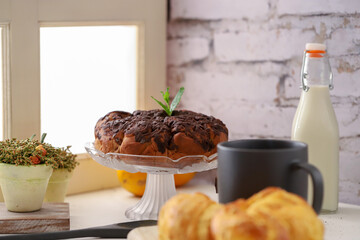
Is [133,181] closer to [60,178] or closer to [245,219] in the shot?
[60,178]

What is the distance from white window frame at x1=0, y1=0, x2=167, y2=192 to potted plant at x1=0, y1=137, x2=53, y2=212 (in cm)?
16

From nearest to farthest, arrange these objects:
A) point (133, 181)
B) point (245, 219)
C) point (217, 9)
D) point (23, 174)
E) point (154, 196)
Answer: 1. point (245, 219)
2. point (23, 174)
3. point (154, 196)
4. point (133, 181)
5. point (217, 9)

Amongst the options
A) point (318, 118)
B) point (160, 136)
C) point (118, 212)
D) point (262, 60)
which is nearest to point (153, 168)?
point (160, 136)

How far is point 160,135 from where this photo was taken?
3.05 ft

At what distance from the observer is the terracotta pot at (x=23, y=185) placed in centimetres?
92

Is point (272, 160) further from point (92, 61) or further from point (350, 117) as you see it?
point (92, 61)

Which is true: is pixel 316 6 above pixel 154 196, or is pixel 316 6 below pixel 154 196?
above

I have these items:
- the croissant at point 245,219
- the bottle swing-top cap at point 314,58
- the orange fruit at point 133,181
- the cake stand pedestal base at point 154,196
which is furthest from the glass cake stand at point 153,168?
the croissant at point 245,219

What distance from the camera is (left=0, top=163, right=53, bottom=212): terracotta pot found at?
0.92m

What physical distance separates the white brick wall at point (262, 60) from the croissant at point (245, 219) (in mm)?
579

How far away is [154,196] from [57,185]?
7.5 inches

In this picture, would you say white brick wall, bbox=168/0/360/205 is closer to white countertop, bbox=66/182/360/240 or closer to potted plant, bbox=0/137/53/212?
white countertop, bbox=66/182/360/240

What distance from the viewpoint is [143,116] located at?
1.00 metres

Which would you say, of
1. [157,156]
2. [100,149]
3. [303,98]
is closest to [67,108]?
[100,149]
